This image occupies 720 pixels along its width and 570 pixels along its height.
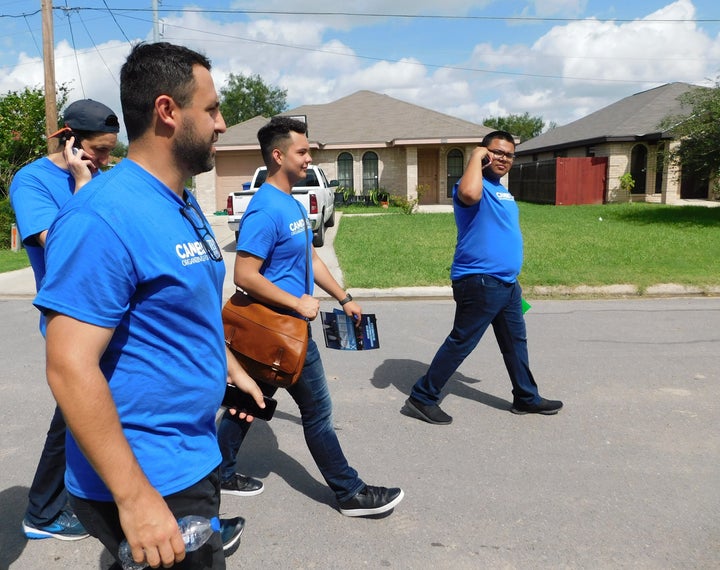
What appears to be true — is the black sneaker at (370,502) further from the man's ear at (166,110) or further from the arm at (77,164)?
the man's ear at (166,110)

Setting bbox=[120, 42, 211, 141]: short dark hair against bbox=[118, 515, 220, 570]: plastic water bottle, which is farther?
bbox=[120, 42, 211, 141]: short dark hair

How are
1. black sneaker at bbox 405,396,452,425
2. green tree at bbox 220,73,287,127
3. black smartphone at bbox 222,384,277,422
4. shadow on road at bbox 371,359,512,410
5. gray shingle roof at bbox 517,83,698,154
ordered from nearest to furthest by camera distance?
black smartphone at bbox 222,384,277,422 → black sneaker at bbox 405,396,452,425 → shadow on road at bbox 371,359,512,410 → gray shingle roof at bbox 517,83,698,154 → green tree at bbox 220,73,287,127

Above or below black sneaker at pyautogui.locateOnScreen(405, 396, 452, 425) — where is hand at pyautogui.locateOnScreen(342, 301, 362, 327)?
above

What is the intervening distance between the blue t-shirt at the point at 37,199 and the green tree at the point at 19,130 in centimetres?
1751

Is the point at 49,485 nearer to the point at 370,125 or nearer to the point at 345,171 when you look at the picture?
the point at 345,171

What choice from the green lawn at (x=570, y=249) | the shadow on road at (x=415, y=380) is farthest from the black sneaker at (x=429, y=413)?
the green lawn at (x=570, y=249)

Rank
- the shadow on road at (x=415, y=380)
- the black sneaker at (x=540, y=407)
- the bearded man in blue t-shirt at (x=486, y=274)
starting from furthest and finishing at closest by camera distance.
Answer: the shadow on road at (x=415, y=380) → the black sneaker at (x=540, y=407) → the bearded man in blue t-shirt at (x=486, y=274)

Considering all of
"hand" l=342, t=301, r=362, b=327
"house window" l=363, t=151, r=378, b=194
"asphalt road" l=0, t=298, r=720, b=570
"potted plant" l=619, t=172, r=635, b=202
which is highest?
"house window" l=363, t=151, r=378, b=194

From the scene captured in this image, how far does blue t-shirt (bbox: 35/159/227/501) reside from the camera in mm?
1452

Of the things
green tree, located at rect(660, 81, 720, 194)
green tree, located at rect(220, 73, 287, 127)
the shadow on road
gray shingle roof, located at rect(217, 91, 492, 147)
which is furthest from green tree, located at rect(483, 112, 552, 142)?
the shadow on road

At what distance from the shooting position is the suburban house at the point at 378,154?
90.3 ft

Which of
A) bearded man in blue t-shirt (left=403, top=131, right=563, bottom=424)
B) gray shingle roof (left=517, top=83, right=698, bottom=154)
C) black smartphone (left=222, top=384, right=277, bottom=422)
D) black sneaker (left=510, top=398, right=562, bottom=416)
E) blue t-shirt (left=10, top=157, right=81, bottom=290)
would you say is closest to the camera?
black smartphone (left=222, top=384, right=277, bottom=422)

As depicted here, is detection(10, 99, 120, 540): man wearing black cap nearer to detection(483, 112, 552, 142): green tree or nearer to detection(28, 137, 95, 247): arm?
detection(28, 137, 95, 247): arm

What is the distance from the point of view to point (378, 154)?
28766 millimetres
